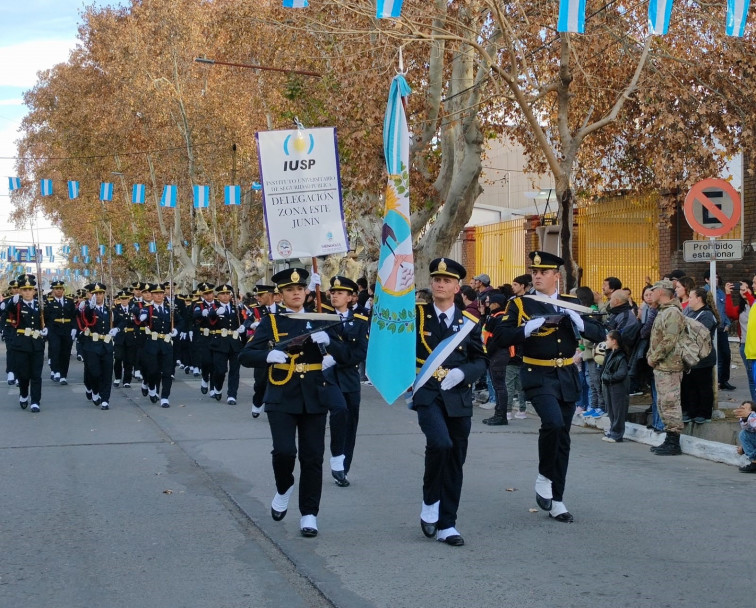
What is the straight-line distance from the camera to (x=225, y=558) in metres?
6.82

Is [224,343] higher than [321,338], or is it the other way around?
[321,338]

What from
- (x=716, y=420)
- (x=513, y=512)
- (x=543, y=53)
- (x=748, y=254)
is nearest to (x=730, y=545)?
(x=513, y=512)

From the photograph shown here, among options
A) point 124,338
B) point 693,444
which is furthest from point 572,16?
point 124,338

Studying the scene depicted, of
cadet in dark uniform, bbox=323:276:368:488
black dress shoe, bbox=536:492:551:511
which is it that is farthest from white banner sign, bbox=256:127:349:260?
black dress shoe, bbox=536:492:551:511

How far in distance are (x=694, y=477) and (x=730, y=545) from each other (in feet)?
9.16

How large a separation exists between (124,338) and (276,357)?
40.1ft

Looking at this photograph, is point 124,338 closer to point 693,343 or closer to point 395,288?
point 693,343

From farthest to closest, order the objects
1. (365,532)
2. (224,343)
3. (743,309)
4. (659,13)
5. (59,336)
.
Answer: (59,336)
(224,343)
(743,309)
(659,13)
(365,532)

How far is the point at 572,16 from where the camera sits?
13258 millimetres

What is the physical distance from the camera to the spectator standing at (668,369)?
1126 cm

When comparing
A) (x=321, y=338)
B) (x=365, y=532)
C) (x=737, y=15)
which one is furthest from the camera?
(x=737, y=15)

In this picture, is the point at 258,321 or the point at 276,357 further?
the point at 258,321

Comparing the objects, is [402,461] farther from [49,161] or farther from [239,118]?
[49,161]

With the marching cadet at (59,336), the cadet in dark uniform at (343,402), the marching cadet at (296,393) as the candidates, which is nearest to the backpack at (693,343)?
the cadet in dark uniform at (343,402)
